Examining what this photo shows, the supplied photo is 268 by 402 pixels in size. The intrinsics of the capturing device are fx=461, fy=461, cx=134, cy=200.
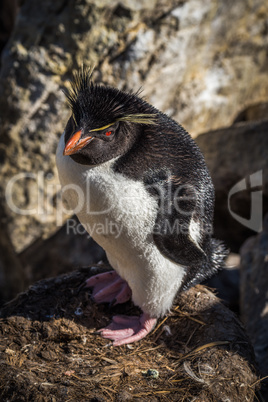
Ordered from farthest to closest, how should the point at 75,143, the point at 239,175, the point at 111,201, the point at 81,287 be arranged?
1. the point at 239,175
2. the point at 81,287
3. the point at 111,201
4. the point at 75,143

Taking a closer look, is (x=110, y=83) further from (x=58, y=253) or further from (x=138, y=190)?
(x=138, y=190)

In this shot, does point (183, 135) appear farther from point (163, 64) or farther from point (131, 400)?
point (163, 64)

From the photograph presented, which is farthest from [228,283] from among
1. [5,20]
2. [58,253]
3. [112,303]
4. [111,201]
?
[5,20]

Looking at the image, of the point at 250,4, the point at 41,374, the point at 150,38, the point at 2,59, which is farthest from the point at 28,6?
the point at 41,374

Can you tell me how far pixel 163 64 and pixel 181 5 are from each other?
64cm

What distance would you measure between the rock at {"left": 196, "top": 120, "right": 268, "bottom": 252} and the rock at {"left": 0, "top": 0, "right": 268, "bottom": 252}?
687mm

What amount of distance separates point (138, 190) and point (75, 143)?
45 cm

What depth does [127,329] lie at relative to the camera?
9.62ft

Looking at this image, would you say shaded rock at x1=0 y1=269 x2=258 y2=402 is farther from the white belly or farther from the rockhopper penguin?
the white belly

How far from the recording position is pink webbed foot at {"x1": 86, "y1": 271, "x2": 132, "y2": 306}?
3.12 metres

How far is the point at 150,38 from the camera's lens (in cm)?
499

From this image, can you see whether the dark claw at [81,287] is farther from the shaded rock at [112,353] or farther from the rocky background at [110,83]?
the rocky background at [110,83]

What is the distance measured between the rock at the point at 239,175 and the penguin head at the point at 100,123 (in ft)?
8.33

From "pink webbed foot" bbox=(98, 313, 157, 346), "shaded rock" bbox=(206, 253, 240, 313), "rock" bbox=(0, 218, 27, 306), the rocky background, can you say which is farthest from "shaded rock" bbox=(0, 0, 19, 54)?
"pink webbed foot" bbox=(98, 313, 157, 346)
